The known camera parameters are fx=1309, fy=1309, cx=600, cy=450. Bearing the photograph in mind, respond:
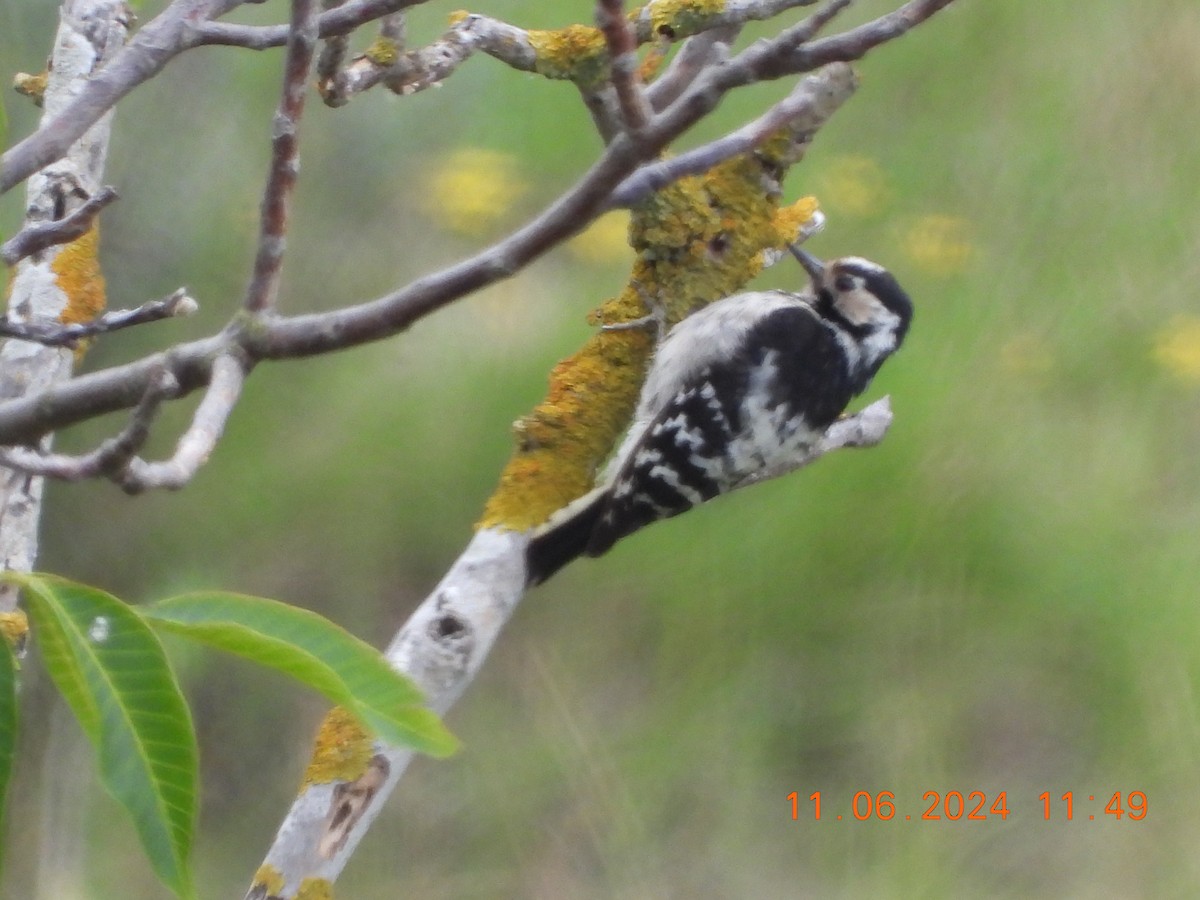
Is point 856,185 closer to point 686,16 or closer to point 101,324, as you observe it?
point 686,16

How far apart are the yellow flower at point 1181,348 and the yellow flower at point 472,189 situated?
82 centimetres

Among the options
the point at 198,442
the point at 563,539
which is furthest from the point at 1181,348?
the point at 198,442

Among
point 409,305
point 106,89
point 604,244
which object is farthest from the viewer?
point 604,244

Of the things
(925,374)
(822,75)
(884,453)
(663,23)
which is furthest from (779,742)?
(663,23)

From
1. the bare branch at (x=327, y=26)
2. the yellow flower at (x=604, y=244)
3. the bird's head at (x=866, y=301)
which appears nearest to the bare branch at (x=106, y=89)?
the bare branch at (x=327, y=26)

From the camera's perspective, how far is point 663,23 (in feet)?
3.55

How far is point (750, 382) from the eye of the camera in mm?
1812

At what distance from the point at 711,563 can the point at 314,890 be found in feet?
2.29

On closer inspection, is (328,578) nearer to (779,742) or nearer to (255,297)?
(779,742)

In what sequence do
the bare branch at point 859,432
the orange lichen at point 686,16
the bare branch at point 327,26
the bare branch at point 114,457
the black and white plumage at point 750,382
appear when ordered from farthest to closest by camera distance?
the black and white plumage at point 750,382, the bare branch at point 859,432, the orange lichen at point 686,16, the bare branch at point 327,26, the bare branch at point 114,457

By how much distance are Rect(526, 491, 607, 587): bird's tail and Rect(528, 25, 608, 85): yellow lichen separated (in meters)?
0.45

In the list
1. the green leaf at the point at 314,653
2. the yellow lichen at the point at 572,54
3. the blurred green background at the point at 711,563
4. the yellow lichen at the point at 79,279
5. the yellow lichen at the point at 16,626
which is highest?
the yellow lichen at the point at 572,54

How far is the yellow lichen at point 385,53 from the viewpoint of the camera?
3.78 feet
